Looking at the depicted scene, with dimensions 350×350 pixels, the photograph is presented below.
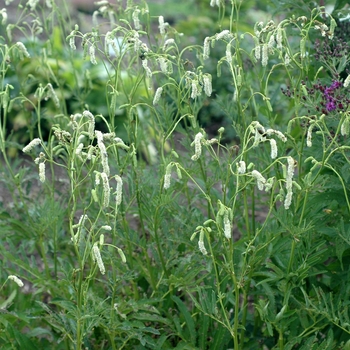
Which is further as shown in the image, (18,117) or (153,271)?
(18,117)

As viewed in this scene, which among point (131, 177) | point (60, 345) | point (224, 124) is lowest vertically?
point (224, 124)

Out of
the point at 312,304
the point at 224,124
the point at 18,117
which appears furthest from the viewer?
the point at 224,124

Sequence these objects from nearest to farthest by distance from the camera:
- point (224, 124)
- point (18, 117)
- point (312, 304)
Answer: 1. point (312, 304)
2. point (18, 117)
3. point (224, 124)

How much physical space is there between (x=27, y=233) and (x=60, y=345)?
0.50 m

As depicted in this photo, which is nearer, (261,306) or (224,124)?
(261,306)

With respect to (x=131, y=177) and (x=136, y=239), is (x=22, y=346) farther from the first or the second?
(x=131, y=177)

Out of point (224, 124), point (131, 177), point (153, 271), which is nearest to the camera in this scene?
point (131, 177)

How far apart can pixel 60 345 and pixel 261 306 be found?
0.99 meters

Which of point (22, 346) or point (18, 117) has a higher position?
point (22, 346)

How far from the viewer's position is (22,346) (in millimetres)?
2836

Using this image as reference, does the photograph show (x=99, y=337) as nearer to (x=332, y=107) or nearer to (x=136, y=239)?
(x=136, y=239)

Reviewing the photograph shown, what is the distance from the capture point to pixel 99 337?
2928 mm

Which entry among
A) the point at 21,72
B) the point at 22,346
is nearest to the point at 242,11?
the point at 21,72

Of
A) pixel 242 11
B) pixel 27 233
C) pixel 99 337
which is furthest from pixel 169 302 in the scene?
pixel 242 11
